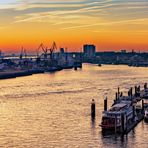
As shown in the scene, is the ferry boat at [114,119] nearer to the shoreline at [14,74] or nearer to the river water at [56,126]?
the river water at [56,126]

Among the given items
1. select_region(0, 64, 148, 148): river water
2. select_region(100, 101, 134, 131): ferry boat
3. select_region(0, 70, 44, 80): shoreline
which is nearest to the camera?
select_region(0, 64, 148, 148): river water

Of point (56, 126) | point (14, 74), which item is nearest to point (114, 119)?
point (56, 126)

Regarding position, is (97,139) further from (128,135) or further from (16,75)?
(16,75)

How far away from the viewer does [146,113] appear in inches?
703

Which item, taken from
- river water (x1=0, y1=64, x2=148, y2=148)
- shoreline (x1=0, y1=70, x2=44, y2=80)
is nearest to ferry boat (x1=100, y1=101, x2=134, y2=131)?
river water (x1=0, y1=64, x2=148, y2=148)

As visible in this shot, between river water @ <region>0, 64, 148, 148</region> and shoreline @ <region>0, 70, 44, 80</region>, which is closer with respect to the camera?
river water @ <region>0, 64, 148, 148</region>

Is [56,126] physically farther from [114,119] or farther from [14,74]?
[14,74]

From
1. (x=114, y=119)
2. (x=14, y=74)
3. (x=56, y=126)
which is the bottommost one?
(x=56, y=126)

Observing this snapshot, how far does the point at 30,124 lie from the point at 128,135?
12.1ft

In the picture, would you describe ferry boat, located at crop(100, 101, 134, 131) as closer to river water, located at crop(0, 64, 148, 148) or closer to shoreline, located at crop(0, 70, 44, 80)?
river water, located at crop(0, 64, 148, 148)

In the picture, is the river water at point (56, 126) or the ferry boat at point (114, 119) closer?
the river water at point (56, 126)

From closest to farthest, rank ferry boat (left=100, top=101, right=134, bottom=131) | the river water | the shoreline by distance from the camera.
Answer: the river water
ferry boat (left=100, top=101, right=134, bottom=131)
the shoreline

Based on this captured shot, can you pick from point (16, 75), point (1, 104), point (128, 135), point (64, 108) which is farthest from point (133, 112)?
point (16, 75)

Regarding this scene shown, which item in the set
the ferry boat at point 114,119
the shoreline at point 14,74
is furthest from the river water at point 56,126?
the shoreline at point 14,74
